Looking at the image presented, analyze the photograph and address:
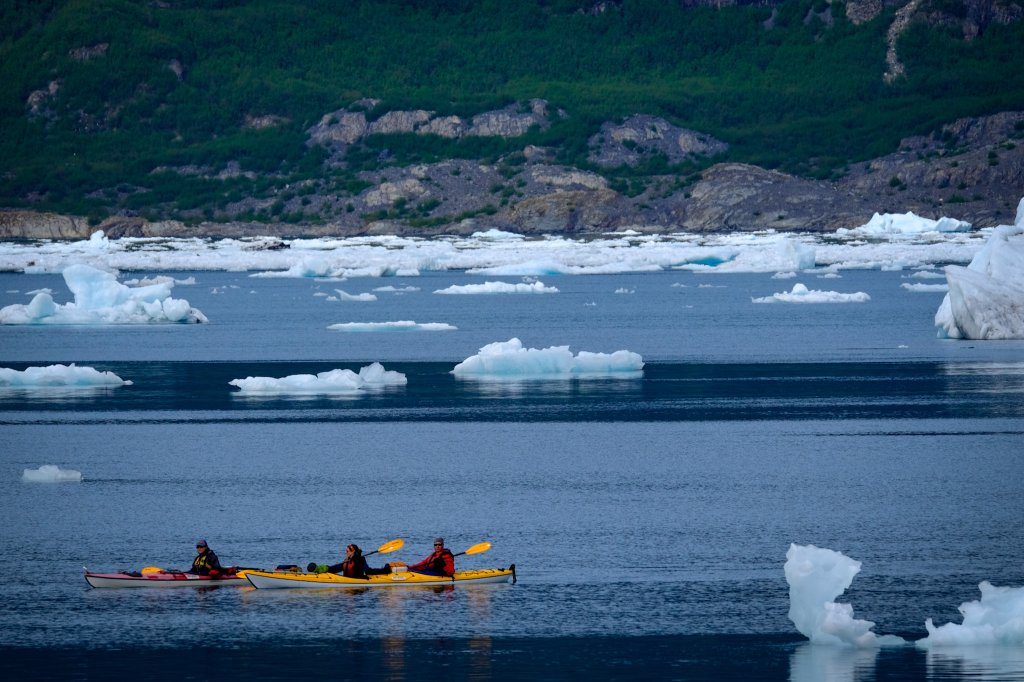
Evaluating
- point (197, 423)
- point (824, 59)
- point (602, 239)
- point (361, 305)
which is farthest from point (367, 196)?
point (197, 423)

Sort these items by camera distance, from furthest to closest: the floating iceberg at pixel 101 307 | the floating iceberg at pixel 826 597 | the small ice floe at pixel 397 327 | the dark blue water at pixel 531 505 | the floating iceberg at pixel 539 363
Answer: the floating iceberg at pixel 101 307 → the small ice floe at pixel 397 327 → the floating iceberg at pixel 539 363 → the dark blue water at pixel 531 505 → the floating iceberg at pixel 826 597

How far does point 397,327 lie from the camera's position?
54906 mm

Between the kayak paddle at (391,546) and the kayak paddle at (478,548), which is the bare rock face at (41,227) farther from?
the kayak paddle at (478,548)

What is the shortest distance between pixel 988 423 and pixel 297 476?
13.0 metres

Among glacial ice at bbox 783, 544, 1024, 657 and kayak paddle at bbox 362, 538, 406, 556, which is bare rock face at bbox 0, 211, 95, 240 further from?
glacial ice at bbox 783, 544, 1024, 657

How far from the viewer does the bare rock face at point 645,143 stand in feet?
497

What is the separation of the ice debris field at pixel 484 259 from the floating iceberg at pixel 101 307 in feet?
0.15

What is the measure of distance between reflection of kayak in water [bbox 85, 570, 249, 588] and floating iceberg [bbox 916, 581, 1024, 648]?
765cm

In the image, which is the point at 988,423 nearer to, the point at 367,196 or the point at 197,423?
the point at 197,423

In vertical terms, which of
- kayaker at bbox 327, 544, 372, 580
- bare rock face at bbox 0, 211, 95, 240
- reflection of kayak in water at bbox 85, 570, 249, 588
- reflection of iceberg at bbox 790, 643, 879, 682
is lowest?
reflection of iceberg at bbox 790, 643, 879, 682

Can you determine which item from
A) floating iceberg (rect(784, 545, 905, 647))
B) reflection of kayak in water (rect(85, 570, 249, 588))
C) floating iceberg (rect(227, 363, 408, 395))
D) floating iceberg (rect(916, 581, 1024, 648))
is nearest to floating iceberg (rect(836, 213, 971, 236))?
floating iceberg (rect(227, 363, 408, 395))

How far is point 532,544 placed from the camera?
72.6 ft

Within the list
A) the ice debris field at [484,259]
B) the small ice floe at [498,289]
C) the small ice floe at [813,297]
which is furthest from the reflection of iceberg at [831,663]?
the small ice floe at [498,289]

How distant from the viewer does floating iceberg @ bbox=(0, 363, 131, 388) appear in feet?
130
